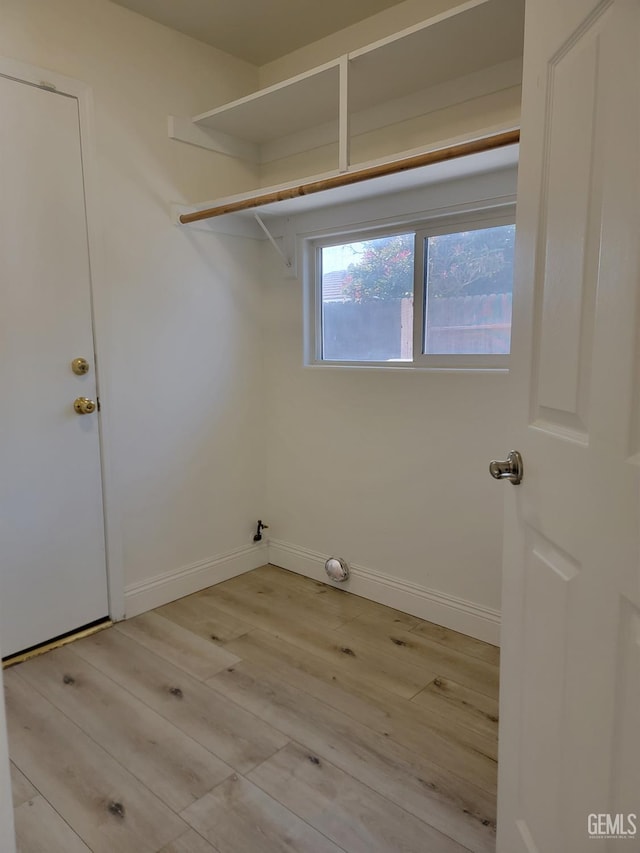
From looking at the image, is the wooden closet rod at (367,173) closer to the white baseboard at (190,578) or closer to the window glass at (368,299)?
the window glass at (368,299)

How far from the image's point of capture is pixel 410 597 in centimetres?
246

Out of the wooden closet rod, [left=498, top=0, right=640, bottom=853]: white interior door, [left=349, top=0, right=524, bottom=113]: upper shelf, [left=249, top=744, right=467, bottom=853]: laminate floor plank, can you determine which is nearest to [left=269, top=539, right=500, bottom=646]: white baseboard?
[left=249, top=744, right=467, bottom=853]: laminate floor plank

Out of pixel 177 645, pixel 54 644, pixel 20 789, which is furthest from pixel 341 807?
pixel 54 644

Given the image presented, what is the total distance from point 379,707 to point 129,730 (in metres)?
0.80

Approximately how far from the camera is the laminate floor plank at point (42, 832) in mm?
1330

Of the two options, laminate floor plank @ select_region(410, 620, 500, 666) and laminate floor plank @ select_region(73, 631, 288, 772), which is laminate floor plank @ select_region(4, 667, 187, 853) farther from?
laminate floor plank @ select_region(410, 620, 500, 666)

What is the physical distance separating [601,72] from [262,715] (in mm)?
1857

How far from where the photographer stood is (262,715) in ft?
5.94

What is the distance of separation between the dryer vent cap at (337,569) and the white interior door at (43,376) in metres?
1.08

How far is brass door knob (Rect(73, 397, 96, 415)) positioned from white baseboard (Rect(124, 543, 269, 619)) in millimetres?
799

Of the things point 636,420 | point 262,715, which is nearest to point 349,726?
point 262,715

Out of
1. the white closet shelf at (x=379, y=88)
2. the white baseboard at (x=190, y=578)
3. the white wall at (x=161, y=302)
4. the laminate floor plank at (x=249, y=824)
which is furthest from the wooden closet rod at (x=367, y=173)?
the laminate floor plank at (x=249, y=824)

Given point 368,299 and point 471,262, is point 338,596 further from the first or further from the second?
point 471,262

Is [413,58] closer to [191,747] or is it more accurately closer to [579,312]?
[579,312]
